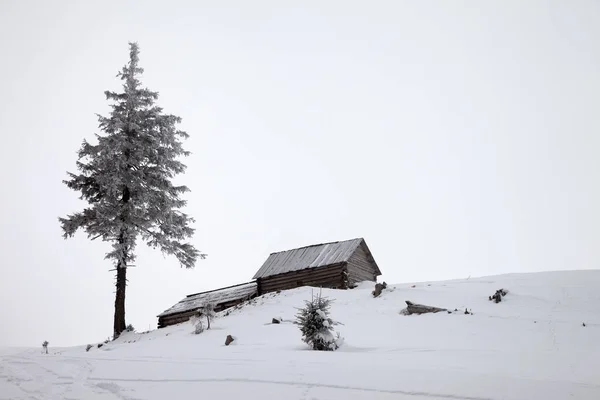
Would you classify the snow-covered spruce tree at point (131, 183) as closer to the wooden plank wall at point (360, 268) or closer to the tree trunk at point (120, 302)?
the tree trunk at point (120, 302)

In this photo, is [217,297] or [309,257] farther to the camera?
[217,297]

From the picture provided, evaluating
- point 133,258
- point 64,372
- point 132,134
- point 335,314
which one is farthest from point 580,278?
point 132,134

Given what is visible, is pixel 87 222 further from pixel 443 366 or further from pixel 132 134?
pixel 443 366

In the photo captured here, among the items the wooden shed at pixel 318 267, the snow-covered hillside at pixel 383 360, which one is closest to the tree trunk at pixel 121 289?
the snow-covered hillside at pixel 383 360

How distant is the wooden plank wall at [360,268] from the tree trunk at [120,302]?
14177 mm

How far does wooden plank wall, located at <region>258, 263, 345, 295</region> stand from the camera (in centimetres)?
2728

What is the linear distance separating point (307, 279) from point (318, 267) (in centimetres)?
123

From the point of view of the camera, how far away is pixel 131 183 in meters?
21.4

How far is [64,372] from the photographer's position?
8.49 meters

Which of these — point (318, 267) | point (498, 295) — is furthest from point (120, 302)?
point (498, 295)

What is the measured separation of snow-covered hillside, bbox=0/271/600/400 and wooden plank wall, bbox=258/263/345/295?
30.9 ft

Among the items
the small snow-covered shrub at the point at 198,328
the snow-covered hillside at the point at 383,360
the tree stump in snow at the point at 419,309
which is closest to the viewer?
the snow-covered hillside at the point at 383,360

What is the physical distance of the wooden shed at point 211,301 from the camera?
28797 millimetres

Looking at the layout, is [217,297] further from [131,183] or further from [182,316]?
[131,183]
